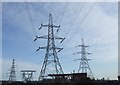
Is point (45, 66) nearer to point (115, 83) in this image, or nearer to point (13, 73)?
point (115, 83)

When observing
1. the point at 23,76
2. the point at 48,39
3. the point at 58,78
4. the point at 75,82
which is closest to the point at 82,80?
the point at 75,82

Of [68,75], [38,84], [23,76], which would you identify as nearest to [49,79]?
[68,75]

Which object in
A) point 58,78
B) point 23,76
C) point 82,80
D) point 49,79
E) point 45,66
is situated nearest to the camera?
point 45,66

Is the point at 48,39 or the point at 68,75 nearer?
the point at 48,39

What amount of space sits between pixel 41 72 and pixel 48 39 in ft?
21.2

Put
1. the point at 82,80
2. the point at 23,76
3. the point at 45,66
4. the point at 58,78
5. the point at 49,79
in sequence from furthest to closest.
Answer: the point at 23,76 → the point at 49,79 → the point at 58,78 → the point at 82,80 → the point at 45,66

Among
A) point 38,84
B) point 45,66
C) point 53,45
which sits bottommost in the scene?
point 38,84

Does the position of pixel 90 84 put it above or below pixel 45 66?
below

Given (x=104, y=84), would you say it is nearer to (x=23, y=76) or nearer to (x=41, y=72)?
(x=41, y=72)

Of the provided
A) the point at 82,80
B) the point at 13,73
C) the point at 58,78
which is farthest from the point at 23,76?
the point at 82,80

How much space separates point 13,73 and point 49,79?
3807cm

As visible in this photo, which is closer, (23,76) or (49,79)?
(49,79)

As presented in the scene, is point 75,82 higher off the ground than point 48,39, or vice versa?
point 48,39

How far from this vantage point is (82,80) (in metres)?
51.3
